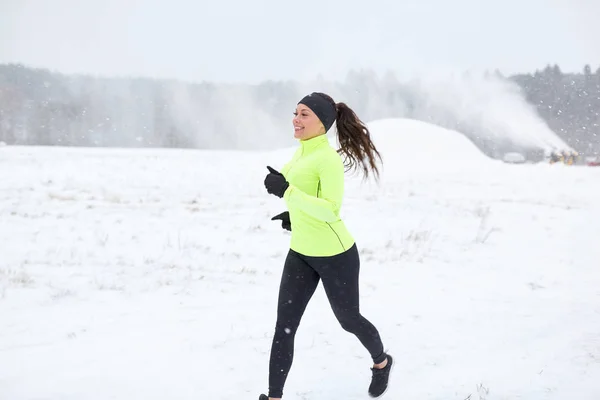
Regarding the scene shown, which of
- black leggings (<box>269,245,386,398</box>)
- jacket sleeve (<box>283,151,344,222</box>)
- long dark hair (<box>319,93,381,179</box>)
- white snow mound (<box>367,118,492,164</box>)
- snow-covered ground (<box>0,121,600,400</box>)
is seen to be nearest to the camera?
jacket sleeve (<box>283,151,344,222</box>)

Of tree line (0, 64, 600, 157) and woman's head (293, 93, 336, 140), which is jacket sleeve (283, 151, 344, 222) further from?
tree line (0, 64, 600, 157)

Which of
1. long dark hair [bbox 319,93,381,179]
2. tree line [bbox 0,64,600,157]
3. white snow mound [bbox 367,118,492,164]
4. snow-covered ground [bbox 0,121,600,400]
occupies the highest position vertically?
tree line [bbox 0,64,600,157]

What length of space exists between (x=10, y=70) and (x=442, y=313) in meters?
116

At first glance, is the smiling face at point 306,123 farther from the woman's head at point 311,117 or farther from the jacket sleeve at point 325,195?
the jacket sleeve at point 325,195

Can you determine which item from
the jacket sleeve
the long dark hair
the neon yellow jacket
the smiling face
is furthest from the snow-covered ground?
the smiling face

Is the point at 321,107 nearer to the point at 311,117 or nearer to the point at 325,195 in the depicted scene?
the point at 311,117

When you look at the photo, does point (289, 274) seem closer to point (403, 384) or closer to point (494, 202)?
point (403, 384)

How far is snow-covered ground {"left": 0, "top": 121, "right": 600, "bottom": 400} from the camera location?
12.9 ft

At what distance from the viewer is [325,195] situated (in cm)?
309

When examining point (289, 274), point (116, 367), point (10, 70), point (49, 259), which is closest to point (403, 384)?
point (289, 274)

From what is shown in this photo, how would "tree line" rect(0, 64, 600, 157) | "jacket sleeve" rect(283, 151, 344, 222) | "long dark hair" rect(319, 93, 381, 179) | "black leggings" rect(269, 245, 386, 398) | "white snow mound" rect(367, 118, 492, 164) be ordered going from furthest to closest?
"tree line" rect(0, 64, 600, 157) < "white snow mound" rect(367, 118, 492, 164) < "long dark hair" rect(319, 93, 381, 179) < "black leggings" rect(269, 245, 386, 398) < "jacket sleeve" rect(283, 151, 344, 222)

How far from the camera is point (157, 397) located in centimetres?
357

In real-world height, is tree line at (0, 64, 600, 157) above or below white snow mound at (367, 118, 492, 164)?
above

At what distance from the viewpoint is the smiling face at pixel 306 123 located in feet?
10.7
